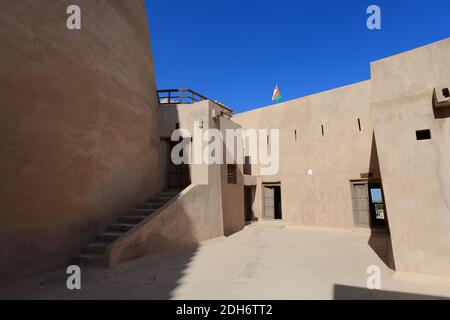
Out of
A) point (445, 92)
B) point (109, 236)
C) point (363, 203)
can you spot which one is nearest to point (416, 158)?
point (445, 92)

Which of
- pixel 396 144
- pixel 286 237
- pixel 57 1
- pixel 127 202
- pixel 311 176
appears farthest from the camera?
pixel 311 176

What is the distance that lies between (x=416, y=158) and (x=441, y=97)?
1256 millimetres

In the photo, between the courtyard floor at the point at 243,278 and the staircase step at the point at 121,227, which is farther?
the staircase step at the point at 121,227

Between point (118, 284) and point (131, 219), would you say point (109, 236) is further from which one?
point (118, 284)

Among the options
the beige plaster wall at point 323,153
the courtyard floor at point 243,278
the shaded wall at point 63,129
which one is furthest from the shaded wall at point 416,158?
the shaded wall at point 63,129

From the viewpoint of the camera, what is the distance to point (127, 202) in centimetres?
723

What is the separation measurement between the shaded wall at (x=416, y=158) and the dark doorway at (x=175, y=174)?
6784 millimetres

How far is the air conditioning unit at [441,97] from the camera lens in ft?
15.4

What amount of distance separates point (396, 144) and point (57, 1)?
8.08 metres

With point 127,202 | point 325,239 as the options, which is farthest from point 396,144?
point 127,202

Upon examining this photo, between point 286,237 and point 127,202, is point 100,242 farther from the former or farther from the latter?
point 286,237

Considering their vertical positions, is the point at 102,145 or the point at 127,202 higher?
the point at 102,145

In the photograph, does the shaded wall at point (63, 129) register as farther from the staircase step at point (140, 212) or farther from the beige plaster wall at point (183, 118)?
the beige plaster wall at point (183, 118)

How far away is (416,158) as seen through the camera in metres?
4.90
